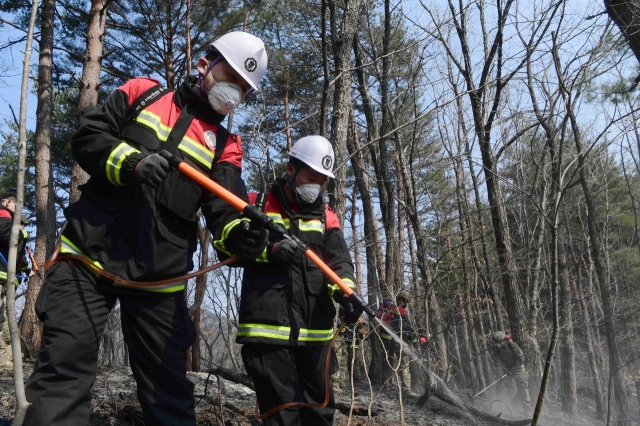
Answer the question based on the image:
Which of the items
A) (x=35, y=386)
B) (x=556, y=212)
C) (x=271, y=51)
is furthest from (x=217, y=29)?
(x=35, y=386)

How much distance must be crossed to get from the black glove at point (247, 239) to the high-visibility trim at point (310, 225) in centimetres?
89

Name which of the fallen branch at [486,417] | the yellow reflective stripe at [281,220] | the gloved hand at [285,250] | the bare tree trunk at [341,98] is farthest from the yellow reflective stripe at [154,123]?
the fallen branch at [486,417]

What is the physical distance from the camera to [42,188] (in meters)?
8.52

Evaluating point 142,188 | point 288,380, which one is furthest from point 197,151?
point 288,380

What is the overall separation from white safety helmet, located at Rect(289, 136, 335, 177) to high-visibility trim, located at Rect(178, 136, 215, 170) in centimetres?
105

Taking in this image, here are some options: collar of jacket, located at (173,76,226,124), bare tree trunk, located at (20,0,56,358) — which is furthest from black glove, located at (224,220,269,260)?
bare tree trunk, located at (20,0,56,358)

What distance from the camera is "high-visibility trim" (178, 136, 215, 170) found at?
2.79 m

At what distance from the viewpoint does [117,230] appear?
2.56 metres

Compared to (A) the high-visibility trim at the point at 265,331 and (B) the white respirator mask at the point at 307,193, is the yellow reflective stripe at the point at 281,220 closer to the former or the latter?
(B) the white respirator mask at the point at 307,193

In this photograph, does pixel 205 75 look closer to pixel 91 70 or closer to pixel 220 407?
pixel 220 407

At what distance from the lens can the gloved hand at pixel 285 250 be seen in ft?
10.4

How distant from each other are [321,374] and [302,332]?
0.33 metres

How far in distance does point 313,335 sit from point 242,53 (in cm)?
175

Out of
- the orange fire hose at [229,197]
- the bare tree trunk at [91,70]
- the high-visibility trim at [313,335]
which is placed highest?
the bare tree trunk at [91,70]
